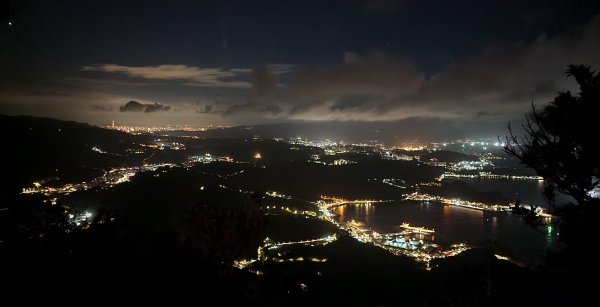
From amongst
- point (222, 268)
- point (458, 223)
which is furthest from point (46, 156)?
point (458, 223)

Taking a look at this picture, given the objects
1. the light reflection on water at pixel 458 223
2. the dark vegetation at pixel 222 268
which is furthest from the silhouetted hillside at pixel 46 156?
the light reflection on water at pixel 458 223

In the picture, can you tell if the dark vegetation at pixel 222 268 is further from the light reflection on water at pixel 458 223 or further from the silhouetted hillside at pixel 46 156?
the silhouetted hillside at pixel 46 156

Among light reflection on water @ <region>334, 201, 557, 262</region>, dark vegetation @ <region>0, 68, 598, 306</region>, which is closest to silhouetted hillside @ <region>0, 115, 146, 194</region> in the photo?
dark vegetation @ <region>0, 68, 598, 306</region>

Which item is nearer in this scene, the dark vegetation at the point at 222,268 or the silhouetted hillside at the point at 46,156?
the dark vegetation at the point at 222,268

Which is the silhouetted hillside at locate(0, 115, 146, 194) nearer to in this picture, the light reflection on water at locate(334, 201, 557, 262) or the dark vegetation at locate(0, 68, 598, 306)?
the dark vegetation at locate(0, 68, 598, 306)

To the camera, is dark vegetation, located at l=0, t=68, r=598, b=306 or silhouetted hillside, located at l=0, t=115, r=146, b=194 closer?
dark vegetation, located at l=0, t=68, r=598, b=306

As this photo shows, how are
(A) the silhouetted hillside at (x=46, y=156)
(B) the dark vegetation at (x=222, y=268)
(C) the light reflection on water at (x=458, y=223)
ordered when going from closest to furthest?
(B) the dark vegetation at (x=222, y=268) < (A) the silhouetted hillside at (x=46, y=156) < (C) the light reflection on water at (x=458, y=223)

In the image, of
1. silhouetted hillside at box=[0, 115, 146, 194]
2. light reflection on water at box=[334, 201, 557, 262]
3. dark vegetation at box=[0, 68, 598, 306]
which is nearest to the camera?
dark vegetation at box=[0, 68, 598, 306]

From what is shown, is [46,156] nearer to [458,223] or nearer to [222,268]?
[222,268]

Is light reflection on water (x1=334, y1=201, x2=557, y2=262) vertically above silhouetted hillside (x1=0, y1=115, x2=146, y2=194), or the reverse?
silhouetted hillside (x1=0, y1=115, x2=146, y2=194)

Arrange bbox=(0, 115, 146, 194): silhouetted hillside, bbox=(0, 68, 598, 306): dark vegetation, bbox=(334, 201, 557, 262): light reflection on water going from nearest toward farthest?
bbox=(0, 68, 598, 306): dark vegetation → bbox=(0, 115, 146, 194): silhouetted hillside → bbox=(334, 201, 557, 262): light reflection on water

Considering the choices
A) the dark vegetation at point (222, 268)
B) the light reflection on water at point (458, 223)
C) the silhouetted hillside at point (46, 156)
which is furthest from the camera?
the light reflection on water at point (458, 223)
